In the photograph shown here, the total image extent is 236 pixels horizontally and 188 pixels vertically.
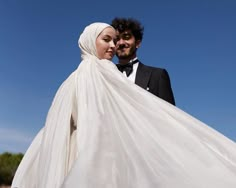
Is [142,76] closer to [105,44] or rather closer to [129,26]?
[129,26]

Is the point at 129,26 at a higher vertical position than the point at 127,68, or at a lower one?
higher

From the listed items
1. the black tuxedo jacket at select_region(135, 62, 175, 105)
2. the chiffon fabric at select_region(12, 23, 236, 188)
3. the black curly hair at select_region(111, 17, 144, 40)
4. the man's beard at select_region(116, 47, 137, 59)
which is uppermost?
the black curly hair at select_region(111, 17, 144, 40)

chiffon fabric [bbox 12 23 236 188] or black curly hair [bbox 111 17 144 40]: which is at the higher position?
black curly hair [bbox 111 17 144 40]

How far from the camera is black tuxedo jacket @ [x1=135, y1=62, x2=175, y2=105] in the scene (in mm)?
4352

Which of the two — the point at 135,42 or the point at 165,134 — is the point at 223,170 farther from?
the point at 135,42

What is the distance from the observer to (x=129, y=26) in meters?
5.00

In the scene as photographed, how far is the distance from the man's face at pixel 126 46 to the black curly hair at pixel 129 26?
6 cm

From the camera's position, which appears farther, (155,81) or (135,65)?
(135,65)

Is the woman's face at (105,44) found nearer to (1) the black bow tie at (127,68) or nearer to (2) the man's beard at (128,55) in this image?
(1) the black bow tie at (127,68)

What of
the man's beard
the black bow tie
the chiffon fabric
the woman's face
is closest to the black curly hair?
the man's beard

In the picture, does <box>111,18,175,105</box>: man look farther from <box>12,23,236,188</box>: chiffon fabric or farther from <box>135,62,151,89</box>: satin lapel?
<box>12,23,236,188</box>: chiffon fabric

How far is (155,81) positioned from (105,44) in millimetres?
1165

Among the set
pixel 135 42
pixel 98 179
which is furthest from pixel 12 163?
pixel 98 179

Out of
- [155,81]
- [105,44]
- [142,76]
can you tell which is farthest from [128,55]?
[105,44]
